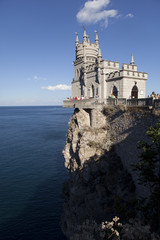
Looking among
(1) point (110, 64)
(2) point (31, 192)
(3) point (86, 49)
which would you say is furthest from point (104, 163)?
(3) point (86, 49)

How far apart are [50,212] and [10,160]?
57.4 ft

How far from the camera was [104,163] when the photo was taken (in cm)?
1747

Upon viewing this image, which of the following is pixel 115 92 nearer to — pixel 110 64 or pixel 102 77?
pixel 102 77

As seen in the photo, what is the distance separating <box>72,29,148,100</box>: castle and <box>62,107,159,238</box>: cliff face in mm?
3387

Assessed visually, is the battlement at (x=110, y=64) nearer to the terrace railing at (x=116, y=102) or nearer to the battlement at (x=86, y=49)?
the terrace railing at (x=116, y=102)

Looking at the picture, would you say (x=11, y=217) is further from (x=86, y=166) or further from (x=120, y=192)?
(x=120, y=192)

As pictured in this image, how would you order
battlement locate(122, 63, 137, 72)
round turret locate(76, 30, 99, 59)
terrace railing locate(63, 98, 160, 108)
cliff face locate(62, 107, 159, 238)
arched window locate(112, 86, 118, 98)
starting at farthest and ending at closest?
round turret locate(76, 30, 99, 59), arched window locate(112, 86, 118, 98), battlement locate(122, 63, 137, 72), cliff face locate(62, 107, 159, 238), terrace railing locate(63, 98, 160, 108)

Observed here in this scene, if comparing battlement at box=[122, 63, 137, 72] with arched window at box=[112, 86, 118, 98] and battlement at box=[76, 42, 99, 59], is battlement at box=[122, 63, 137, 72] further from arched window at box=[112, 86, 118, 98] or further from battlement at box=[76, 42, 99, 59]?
battlement at box=[76, 42, 99, 59]

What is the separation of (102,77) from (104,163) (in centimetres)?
1209

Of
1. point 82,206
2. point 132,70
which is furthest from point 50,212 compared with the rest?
point 132,70

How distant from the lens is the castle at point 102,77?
66.2ft

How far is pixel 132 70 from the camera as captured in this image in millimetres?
20984

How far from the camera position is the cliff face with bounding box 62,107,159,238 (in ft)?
46.0

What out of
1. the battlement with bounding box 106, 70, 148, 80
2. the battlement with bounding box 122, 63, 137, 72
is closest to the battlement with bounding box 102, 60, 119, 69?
the battlement with bounding box 106, 70, 148, 80
